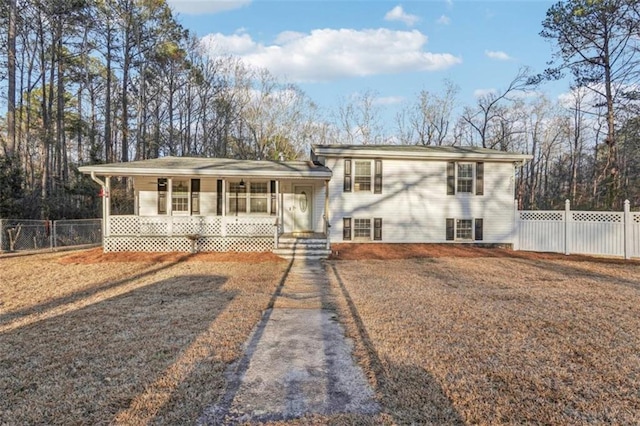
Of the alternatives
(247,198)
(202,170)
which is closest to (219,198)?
(247,198)

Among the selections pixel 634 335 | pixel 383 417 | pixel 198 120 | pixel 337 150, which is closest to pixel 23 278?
pixel 383 417

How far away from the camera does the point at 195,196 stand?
44.9 ft

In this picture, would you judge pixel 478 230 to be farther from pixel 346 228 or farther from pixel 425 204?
pixel 346 228

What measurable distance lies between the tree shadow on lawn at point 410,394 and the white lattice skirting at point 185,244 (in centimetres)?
889

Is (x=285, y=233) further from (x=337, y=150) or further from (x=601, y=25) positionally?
(x=601, y=25)

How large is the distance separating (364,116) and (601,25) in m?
17.8

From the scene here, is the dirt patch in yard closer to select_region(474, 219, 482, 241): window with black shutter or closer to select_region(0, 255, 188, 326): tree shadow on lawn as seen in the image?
select_region(474, 219, 482, 241): window with black shutter

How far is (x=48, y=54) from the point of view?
2048 centimetres

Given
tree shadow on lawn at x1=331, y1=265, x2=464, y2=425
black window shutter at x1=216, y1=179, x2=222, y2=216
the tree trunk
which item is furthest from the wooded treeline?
tree shadow on lawn at x1=331, y1=265, x2=464, y2=425

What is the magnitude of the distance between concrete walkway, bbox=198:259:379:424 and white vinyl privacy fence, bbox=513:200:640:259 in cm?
1131

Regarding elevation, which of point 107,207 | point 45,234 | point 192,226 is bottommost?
point 45,234

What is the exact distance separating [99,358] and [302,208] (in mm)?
10919

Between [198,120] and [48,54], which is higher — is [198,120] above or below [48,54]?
below

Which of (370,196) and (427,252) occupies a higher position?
(370,196)
